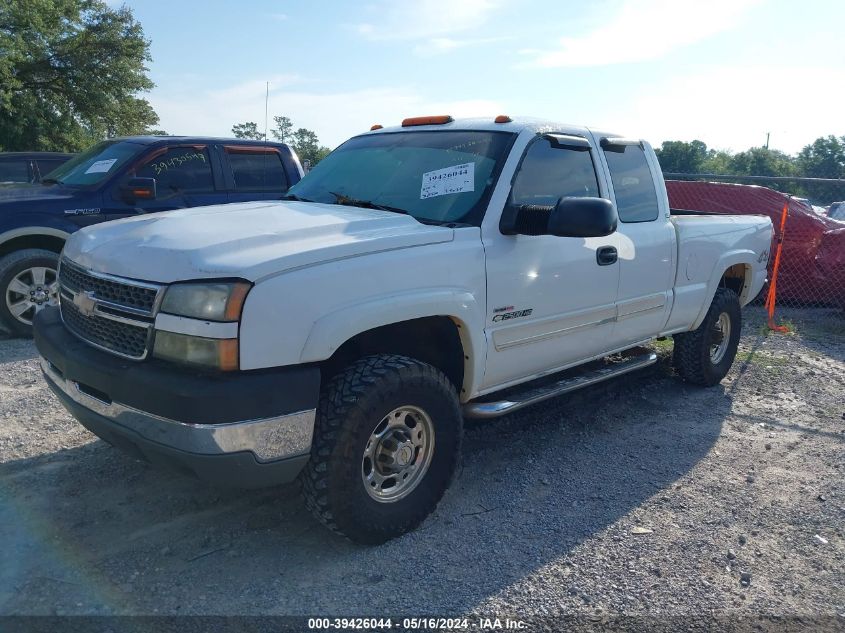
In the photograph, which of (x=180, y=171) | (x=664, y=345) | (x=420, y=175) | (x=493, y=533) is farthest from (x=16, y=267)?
(x=664, y=345)

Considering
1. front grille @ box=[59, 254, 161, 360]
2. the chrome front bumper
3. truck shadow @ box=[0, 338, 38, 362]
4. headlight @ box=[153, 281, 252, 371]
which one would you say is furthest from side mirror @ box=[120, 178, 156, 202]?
headlight @ box=[153, 281, 252, 371]

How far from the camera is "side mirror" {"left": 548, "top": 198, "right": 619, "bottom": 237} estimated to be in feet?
11.5

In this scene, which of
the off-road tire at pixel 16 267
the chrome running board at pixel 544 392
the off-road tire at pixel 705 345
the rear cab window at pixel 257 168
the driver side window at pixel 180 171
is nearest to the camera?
the chrome running board at pixel 544 392

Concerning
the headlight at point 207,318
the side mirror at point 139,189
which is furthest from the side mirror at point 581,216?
the side mirror at point 139,189

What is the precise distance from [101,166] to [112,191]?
1.26ft

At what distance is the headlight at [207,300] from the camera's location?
8.89ft

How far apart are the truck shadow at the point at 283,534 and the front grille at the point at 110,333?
0.90 m

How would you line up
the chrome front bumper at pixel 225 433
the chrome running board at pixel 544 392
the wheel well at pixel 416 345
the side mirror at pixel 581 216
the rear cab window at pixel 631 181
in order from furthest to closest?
the rear cab window at pixel 631 181
the chrome running board at pixel 544 392
the side mirror at pixel 581 216
the wheel well at pixel 416 345
the chrome front bumper at pixel 225 433

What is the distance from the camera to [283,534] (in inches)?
133

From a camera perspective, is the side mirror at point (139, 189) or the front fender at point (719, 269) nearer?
the front fender at point (719, 269)

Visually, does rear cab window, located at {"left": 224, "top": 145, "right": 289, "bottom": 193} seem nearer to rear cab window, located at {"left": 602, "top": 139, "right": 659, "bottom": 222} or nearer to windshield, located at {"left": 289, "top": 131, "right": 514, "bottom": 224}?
windshield, located at {"left": 289, "top": 131, "right": 514, "bottom": 224}

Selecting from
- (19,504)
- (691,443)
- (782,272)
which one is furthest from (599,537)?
(782,272)

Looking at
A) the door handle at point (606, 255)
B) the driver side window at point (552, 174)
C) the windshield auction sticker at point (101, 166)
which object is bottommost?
the door handle at point (606, 255)

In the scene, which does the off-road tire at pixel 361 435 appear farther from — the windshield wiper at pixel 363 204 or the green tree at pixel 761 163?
the green tree at pixel 761 163
